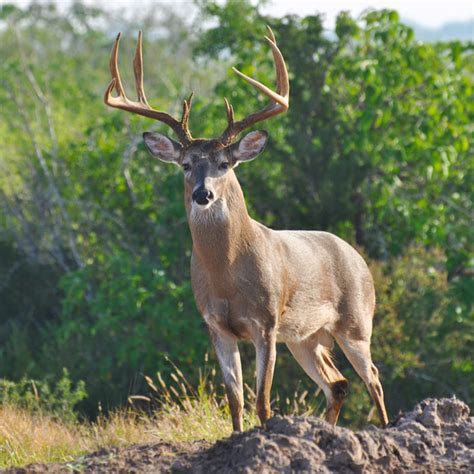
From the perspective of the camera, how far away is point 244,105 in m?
14.8

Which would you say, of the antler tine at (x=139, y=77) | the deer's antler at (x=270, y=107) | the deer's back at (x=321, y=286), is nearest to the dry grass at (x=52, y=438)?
the deer's back at (x=321, y=286)

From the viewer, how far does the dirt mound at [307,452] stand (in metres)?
6.00

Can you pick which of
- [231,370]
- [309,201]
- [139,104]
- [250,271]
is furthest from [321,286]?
[309,201]

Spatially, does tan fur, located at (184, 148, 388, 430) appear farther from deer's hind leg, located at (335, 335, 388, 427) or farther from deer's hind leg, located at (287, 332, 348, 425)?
deer's hind leg, located at (287, 332, 348, 425)

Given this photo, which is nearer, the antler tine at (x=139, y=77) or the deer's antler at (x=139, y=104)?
the deer's antler at (x=139, y=104)

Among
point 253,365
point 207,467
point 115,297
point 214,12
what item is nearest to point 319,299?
point 207,467

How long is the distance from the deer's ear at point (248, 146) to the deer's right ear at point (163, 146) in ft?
1.39

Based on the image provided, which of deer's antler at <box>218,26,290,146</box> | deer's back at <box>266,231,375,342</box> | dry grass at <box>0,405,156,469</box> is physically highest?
deer's antler at <box>218,26,290,146</box>

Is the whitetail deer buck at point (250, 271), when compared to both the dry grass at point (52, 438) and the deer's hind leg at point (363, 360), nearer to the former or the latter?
the deer's hind leg at point (363, 360)

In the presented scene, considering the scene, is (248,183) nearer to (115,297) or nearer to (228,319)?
(115,297)

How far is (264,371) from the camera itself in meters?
7.54

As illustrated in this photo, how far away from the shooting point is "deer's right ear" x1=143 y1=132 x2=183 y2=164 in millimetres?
8172

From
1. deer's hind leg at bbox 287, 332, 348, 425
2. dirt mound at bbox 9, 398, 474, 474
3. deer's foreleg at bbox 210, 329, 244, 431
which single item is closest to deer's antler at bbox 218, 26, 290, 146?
deer's foreleg at bbox 210, 329, 244, 431

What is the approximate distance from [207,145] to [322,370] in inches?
84.8
